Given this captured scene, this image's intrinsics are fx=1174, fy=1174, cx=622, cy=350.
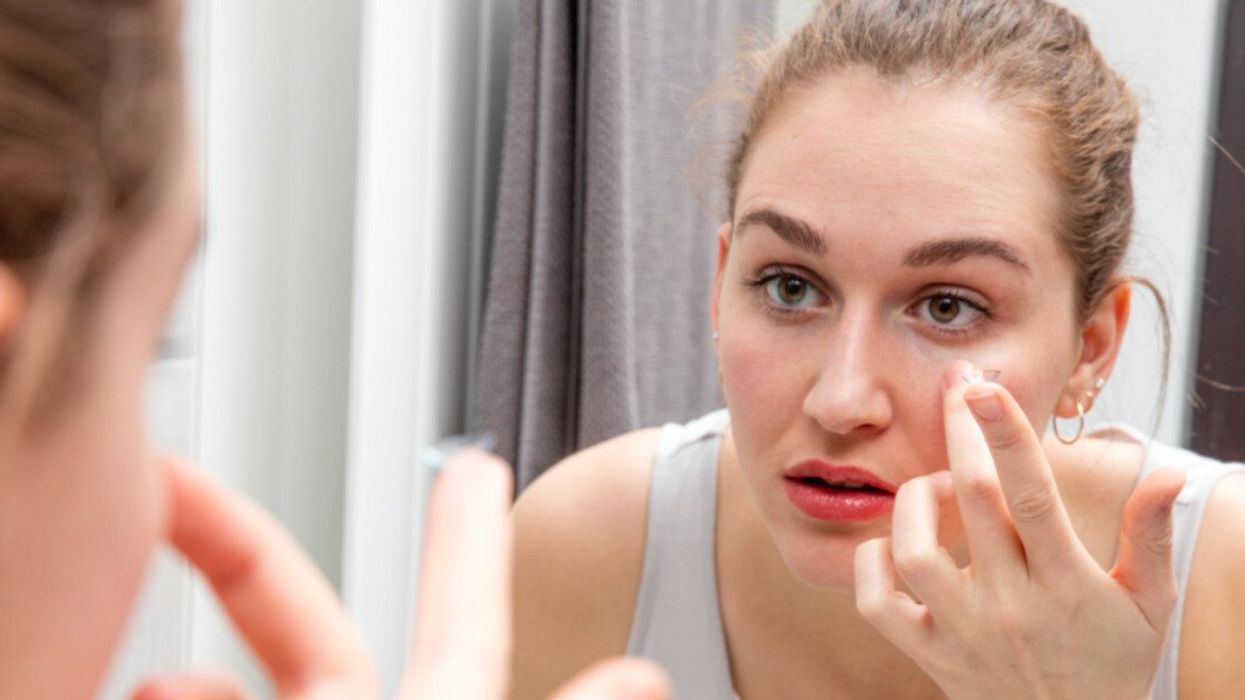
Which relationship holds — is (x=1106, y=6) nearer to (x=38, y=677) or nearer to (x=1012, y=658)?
(x=1012, y=658)

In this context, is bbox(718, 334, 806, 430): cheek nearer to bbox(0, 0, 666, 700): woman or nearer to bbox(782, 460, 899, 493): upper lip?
bbox(782, 460, 899, 493): upper lip

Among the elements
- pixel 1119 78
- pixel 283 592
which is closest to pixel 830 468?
pixel 1119 78

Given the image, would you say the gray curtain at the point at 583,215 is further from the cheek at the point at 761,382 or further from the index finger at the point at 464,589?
the index finger at the point at 464,589

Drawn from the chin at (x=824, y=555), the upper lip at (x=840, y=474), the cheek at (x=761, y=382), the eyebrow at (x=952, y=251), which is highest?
the eyebrow at (x=952, y=251)

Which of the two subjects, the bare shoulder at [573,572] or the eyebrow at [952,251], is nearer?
the eyebrow at [952,251]

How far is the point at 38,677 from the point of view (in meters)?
0.24

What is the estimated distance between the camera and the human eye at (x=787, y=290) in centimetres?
83

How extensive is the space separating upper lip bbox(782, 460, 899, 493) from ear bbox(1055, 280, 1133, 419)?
0.58 feet

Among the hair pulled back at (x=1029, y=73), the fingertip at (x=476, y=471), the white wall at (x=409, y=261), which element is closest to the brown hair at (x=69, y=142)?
the fingertip at (x=476, y=471)

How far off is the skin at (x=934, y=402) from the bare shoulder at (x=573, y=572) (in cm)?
14

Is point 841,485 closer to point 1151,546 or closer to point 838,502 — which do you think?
point 838,502

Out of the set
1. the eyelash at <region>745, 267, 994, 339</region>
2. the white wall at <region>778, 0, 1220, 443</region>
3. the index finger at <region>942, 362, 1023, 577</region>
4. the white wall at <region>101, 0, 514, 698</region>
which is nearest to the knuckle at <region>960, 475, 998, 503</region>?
the index finger at <region>942, 362, 1023, 577</region>

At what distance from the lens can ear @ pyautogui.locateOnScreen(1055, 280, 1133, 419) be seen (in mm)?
877

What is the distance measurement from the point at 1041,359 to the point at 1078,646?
20 cm
